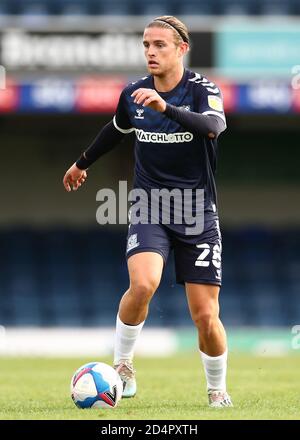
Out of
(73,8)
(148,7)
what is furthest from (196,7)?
(73,8)

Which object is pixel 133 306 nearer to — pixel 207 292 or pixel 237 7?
pixel 207 292

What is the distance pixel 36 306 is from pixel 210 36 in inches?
228

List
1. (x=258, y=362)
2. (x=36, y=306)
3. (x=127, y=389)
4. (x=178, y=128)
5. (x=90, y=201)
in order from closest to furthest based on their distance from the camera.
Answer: (x=178, y=128) → (x=127, y=389) → (x=258, y=362) → (x=36, y=306) → (x=90, y=201)

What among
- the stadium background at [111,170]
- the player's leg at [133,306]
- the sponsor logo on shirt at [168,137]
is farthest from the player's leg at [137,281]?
the stadium background at [111,170]

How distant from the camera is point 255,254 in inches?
822

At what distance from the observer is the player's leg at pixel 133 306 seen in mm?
6629

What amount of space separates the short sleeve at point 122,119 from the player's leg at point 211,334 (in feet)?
3.93

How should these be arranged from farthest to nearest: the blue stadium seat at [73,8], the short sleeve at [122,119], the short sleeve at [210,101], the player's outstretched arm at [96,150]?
the blue stadium seat at [73,8] < the player's outstretched arm at [96,150] < the short sleeve at [122,119] < the short sleeve at [210,101]

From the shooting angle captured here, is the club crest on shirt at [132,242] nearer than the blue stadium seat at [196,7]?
Yes

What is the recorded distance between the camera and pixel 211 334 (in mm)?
6719

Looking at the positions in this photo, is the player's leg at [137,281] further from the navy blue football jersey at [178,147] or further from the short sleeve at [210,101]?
the short sleeve at [210,101]

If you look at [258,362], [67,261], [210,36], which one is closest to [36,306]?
[67,261]

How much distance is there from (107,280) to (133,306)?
44.3ft
